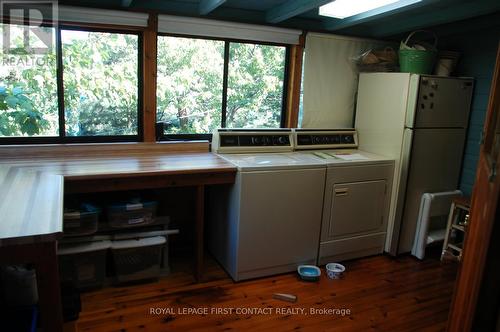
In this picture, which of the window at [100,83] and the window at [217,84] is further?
the window at [217,84]

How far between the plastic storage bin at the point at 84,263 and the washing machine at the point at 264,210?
35.3 inches

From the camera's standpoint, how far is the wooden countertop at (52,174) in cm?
136

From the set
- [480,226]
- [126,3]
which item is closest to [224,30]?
[126,3]

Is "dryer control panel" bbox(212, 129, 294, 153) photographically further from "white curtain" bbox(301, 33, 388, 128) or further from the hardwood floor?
the hardwood floor

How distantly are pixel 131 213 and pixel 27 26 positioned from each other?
1.52 metres

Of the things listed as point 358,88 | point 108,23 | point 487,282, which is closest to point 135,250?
point 108,23

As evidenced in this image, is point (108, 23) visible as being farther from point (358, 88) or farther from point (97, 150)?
point (358, 88)

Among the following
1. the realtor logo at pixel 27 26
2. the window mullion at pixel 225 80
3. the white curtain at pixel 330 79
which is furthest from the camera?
the white curtain at pixel 330 79

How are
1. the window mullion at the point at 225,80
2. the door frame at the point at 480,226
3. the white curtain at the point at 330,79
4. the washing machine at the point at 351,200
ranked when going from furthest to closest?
the white curtain at the point at 330,79, the window mullion at the point at 225,80, the washing machine at the point at 351,200, the door frame at the point at 480,226

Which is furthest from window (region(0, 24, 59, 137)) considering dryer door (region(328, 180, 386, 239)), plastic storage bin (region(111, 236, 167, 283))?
dryer door (region(328, 180, 386, 239))

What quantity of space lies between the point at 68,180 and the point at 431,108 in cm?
282

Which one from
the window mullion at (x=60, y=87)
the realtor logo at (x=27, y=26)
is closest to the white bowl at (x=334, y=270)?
the window mullion at (x=60, y=87)

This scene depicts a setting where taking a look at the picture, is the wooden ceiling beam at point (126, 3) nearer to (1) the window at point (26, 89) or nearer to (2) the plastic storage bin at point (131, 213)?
(1) the window at point (26, 89)

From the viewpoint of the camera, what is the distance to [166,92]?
10.3 ft
